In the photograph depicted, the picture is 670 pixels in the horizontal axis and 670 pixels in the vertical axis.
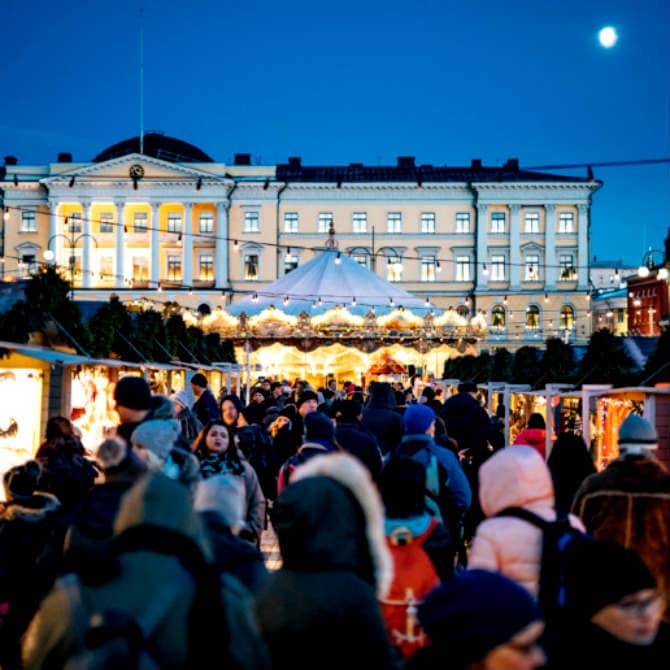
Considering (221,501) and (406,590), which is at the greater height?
(221,501)

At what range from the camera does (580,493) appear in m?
4.73

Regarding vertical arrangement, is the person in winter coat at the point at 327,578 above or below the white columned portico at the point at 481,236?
below

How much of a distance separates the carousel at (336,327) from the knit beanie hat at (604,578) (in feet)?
95.3

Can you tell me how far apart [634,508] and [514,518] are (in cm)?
86

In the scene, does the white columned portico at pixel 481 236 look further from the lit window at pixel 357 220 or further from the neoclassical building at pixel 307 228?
the lit window at pixel 357 220

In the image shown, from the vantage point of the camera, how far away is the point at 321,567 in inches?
112

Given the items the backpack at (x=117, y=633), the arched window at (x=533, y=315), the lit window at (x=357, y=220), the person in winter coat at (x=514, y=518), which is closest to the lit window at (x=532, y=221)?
the arched window at (x=533, y=315)

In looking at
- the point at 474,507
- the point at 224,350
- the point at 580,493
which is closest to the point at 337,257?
the point at 224,350

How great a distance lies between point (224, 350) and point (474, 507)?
21484 mm

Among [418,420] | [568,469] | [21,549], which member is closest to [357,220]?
[418,420]

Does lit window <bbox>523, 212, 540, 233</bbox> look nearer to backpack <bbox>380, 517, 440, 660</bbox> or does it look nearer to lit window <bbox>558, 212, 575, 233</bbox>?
lit window <bbox>558, 212, 575, 233</bbox>

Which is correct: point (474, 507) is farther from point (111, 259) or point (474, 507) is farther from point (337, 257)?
point (111, 259)

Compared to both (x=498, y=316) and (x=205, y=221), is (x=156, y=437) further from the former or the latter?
(x=205, y=221)

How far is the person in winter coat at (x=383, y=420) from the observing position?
900 centimetres
